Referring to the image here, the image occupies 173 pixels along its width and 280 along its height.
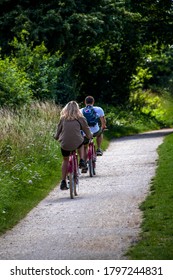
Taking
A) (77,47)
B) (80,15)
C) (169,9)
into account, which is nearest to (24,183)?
(80,15)

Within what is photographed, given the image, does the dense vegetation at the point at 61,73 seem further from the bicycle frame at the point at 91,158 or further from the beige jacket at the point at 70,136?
the beige jacket at the point at 70,136

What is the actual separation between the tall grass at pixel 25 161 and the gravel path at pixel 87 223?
1.10ft

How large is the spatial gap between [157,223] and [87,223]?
129 centimetres

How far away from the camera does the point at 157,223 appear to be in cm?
1279

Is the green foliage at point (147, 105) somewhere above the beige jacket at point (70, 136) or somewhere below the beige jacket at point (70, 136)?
below

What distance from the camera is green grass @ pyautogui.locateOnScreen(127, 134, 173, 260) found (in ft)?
34.9

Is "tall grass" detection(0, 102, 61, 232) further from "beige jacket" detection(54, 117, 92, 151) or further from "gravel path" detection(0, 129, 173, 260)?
"beige jacket" detection(54, 117, 92, 151)

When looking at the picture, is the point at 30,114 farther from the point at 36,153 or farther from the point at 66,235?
the point at 66,235

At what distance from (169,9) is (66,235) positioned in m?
31.4

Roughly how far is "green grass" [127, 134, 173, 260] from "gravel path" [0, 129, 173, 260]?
0.16m

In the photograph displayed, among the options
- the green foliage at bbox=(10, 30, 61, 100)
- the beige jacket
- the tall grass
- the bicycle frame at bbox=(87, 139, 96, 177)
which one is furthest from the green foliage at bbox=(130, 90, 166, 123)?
the beige jacket

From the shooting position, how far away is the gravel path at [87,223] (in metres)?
11.3

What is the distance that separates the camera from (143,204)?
15.0m

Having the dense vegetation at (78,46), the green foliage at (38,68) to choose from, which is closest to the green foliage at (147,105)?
the dense vegetation at (78,46)
